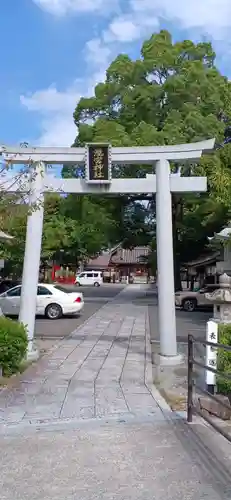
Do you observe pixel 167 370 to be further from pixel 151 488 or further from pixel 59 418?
pixel 151 488

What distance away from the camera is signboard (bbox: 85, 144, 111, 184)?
10836 mm

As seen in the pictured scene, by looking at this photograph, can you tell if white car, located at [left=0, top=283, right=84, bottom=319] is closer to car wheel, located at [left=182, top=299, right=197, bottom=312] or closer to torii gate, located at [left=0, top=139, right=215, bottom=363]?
car wheel, located at [left=182, top=299, right=197, bottom=312]

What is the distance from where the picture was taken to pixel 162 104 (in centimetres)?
2975

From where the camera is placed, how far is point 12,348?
8750mm

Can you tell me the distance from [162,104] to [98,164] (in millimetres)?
20209

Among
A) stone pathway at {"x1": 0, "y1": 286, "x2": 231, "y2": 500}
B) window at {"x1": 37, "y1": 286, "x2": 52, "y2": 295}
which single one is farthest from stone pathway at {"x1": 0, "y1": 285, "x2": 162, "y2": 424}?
window at {"x1": 37, "y1": 286, "x2": 52, "y2": 295}

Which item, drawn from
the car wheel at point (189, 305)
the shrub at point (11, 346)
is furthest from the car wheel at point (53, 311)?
the shrub at point (11, 346)

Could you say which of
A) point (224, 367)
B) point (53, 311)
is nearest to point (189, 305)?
point (53, 311)

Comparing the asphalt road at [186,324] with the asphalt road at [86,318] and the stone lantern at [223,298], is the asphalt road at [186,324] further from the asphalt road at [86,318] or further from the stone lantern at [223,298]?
the stone lantern at [223,298]

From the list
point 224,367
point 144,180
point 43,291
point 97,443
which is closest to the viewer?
point 97,443

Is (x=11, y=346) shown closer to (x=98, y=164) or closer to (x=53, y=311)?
(x=98, y=164)

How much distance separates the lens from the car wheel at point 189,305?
85.4 ft

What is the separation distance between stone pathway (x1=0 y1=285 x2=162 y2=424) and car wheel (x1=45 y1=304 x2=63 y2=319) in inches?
235

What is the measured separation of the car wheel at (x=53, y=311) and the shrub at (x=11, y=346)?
1146 cm
